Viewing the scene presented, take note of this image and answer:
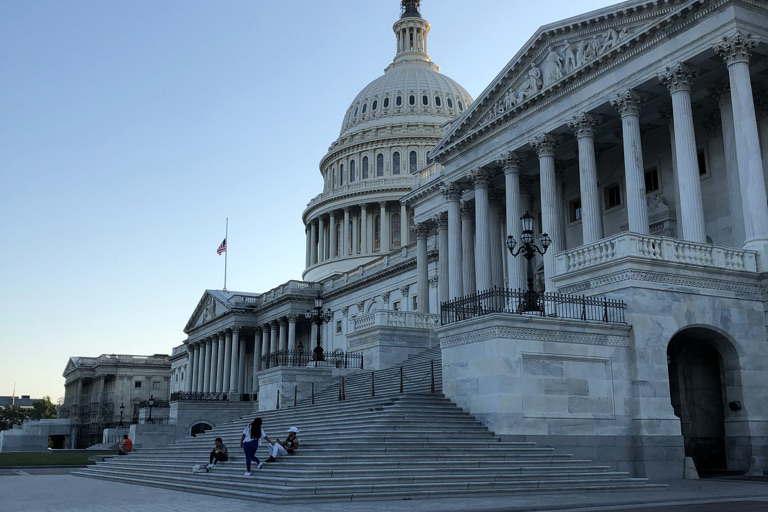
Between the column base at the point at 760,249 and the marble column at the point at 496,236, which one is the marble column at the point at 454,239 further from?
the column base at the point at 760,249

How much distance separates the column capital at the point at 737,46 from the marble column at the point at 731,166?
9.61 ft

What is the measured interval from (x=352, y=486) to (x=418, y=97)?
103622 millimetres

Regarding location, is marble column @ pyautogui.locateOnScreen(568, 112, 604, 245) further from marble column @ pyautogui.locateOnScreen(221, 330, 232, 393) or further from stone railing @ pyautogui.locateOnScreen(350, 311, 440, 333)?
marble column @ pyautogui.locateOnScreen(221, 330, 232, 393)

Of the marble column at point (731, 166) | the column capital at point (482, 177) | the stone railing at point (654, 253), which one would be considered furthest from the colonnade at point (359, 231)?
the stone railing at point (654, 253)

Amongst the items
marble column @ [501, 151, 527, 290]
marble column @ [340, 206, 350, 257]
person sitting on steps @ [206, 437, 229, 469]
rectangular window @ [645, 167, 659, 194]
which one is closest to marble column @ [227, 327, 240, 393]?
marble column @ [340, 206, 350, 257]

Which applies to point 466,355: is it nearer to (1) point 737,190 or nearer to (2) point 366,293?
(1) point 737,190

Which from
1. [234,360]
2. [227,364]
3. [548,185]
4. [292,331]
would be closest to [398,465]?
[548,185]

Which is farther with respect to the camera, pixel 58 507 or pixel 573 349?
pixel 573 349

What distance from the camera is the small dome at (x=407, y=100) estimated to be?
385ft

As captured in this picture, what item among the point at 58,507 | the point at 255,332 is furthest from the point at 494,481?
the point at 255,332

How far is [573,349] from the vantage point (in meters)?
26.3

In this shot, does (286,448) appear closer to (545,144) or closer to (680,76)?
(680,76)

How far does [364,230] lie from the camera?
361ft

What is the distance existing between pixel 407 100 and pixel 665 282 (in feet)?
309
